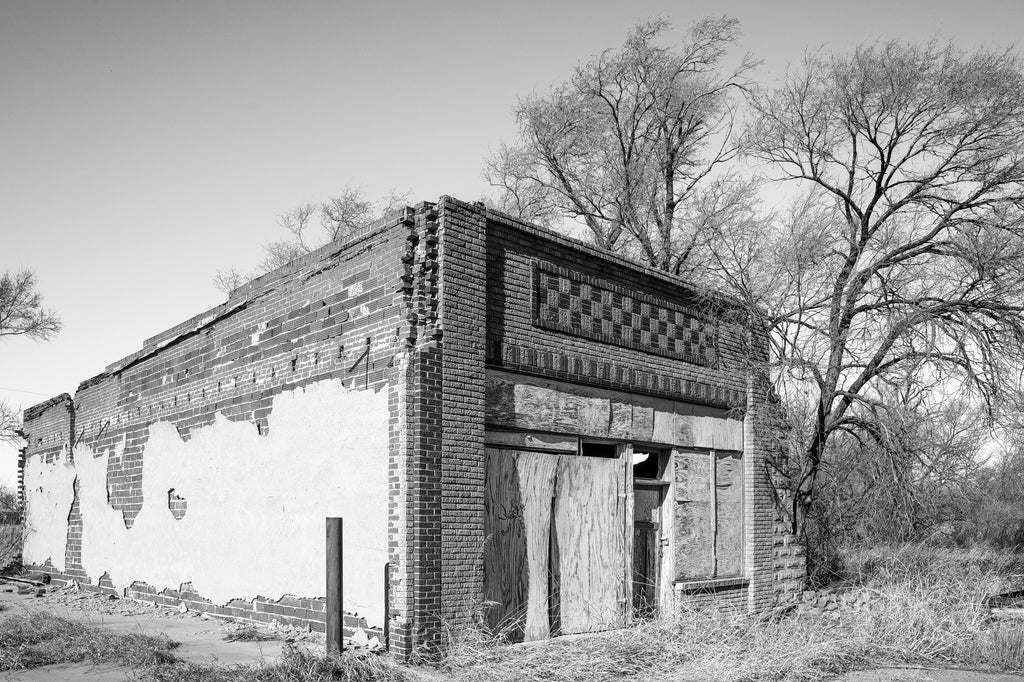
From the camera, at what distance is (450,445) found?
36.6 feet

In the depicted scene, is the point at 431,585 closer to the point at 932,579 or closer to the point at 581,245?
the point at 581,245

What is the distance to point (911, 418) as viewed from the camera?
16266 mm

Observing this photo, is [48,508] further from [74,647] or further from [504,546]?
[504,546]

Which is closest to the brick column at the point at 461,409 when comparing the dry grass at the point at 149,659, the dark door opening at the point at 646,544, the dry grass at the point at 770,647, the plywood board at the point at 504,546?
the plywood board at the point at 504,546

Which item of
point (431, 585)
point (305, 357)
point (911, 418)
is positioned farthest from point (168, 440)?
point (911, 418)

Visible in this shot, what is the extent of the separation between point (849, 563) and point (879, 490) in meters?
2.90

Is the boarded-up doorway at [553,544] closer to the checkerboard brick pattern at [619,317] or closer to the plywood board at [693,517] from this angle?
the plywood board at [693,517]

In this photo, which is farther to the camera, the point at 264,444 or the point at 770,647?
the point at 264,444

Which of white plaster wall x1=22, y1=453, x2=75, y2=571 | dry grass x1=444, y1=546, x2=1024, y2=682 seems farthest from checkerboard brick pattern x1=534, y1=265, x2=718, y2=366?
white plaster wall x1=22, y1=453, x2=75, y2=571

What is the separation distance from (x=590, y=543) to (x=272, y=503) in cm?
425

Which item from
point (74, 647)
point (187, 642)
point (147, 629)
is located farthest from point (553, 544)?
point (74, 647)

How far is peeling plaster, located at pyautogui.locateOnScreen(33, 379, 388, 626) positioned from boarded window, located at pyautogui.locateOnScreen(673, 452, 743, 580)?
5359 millimetres

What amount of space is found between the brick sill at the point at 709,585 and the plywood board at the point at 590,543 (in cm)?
152

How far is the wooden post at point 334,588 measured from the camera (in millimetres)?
9867
